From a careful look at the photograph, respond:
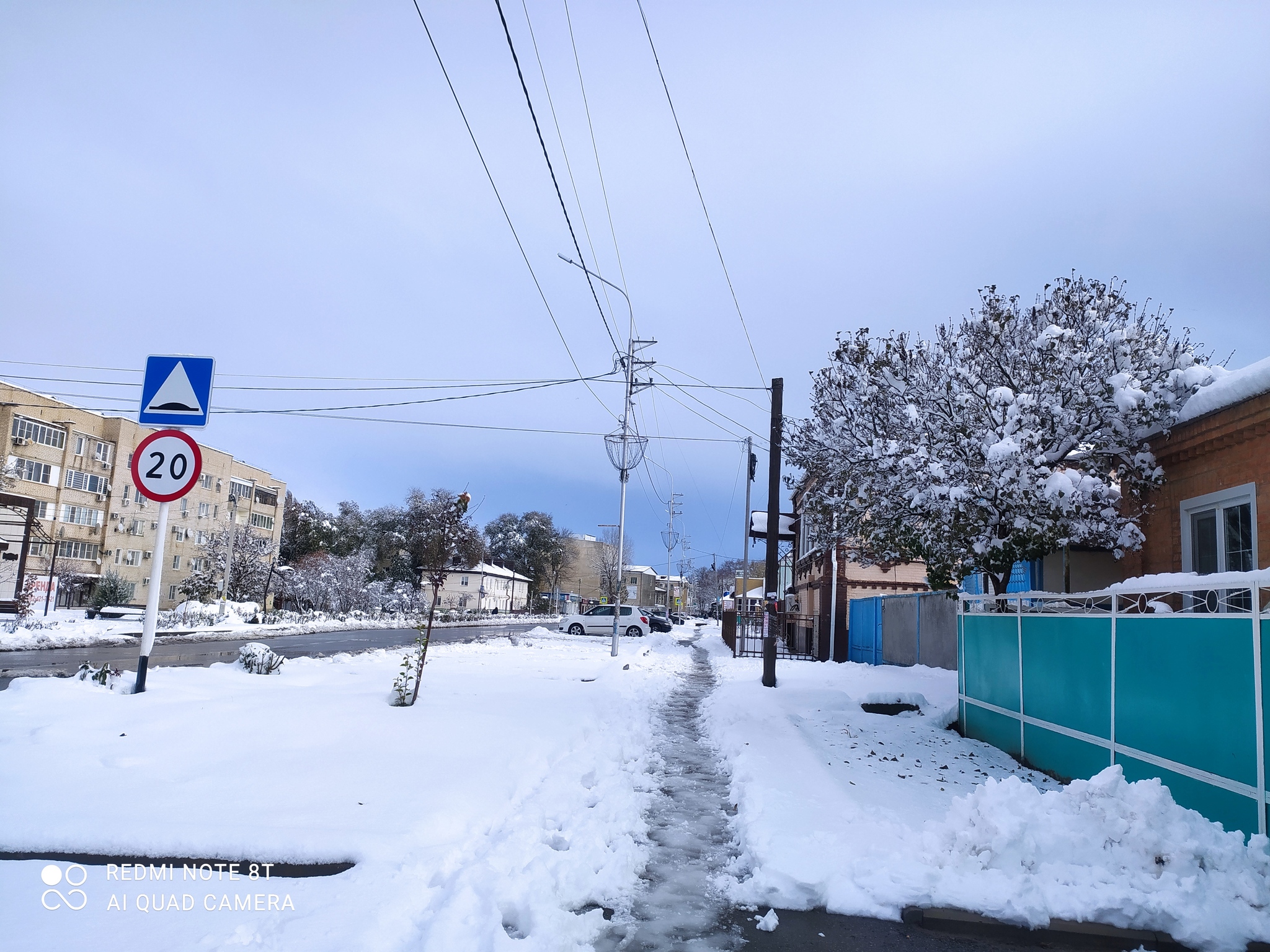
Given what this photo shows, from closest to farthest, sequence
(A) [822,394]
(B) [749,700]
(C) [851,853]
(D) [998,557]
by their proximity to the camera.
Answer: (C) [851,853], (D) [998,557], (A) [822,394], (B) [749,700]

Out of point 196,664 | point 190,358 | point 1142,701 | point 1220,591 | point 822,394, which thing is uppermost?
point 822,394

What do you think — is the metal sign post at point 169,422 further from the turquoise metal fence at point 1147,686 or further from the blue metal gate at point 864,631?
the blue metal gate at point 864,631

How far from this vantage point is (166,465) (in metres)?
7.87

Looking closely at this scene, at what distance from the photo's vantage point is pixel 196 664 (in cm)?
1638

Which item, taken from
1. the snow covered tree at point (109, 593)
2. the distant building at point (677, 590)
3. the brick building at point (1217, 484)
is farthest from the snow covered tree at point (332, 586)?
the distant building at point (677, 590)

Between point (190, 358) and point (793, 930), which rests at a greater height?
point (190, 358)

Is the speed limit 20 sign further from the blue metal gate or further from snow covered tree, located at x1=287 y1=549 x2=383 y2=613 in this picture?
snow covered tree, located at x1=287 y1=549 x2=383 y2=613

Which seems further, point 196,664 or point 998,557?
point 196,664

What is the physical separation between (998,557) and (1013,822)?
21.4 ft

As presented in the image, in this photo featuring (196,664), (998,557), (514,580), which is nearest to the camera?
(998,557)

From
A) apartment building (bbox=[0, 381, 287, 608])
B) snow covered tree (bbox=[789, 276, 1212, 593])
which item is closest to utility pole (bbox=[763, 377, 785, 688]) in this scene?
snow covered tree (bbox=[789, 276, 1212, 593])

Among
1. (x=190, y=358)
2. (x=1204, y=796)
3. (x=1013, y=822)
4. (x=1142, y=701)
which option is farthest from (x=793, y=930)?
(x=190, y=358)

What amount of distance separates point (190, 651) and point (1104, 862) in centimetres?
2040

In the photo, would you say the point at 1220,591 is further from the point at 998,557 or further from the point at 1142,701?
the point at 998,557
